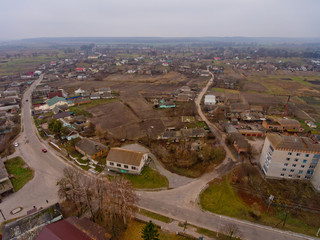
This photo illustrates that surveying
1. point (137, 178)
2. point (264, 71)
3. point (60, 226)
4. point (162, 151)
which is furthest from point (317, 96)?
point (60, 226)

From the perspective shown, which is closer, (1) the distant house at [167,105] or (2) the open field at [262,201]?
(2) the open field at [262,201]

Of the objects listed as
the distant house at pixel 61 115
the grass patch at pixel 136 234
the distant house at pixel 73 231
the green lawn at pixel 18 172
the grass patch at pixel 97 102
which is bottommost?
the grass patch at pixel 97 102

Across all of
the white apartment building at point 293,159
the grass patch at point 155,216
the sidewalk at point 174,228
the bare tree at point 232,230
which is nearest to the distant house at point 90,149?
the grass patch at point 155,216

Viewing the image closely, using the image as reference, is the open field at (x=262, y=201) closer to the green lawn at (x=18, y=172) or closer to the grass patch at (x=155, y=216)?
the grass patch at (x=155, y=216)

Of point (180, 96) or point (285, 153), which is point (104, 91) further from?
point (285, 153)

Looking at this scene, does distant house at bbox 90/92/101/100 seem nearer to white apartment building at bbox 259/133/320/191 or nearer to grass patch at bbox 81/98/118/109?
grass patch at bbox 81/98/118/109
